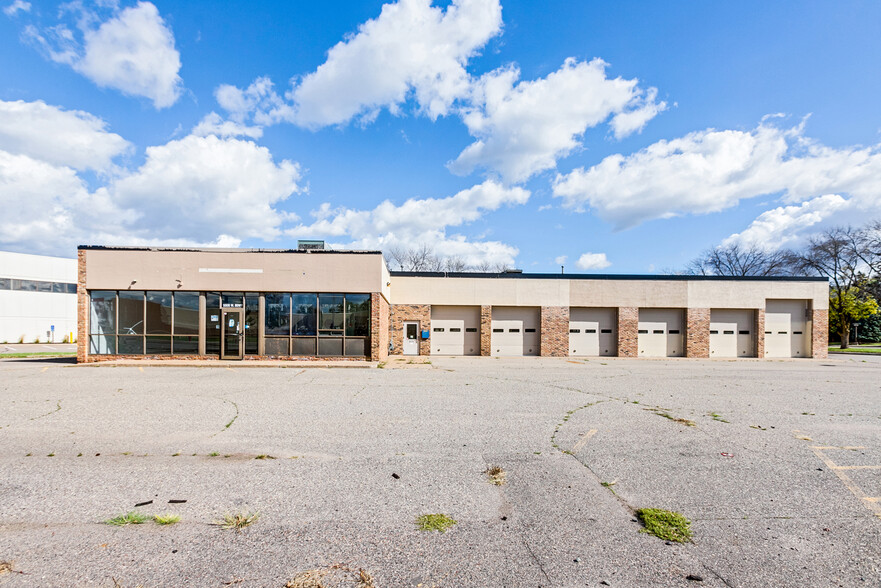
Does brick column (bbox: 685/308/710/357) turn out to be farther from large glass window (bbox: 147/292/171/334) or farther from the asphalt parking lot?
large glass window (bbox: 147/292/171/334)

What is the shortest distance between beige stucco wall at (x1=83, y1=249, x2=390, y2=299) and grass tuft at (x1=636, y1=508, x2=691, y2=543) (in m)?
14.4

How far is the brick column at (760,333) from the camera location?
78.2ft

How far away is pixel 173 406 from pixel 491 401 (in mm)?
6494

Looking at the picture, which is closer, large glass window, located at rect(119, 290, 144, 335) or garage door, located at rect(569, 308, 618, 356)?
large glass window, located at rect(119, 290, 144, 335)

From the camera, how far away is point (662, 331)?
24.0 meters

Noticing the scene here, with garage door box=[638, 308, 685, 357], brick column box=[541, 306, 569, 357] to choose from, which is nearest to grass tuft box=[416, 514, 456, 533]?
brick column box=[541, 306, 569, 357]

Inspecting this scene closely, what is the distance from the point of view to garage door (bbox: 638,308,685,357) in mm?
23906

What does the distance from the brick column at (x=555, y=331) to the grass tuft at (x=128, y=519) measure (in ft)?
69.4

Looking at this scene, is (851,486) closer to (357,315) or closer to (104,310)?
(357,315)

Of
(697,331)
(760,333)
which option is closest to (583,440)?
(697,331)

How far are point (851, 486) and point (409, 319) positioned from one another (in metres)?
19.5

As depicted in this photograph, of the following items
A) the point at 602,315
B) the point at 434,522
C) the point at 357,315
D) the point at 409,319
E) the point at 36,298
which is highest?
the point at 36,298

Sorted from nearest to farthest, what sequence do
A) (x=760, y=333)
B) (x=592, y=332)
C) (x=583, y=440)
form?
(x=583, y=440) < (x=760, y=333) < (x=592, y=332)

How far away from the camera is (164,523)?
362 cm
